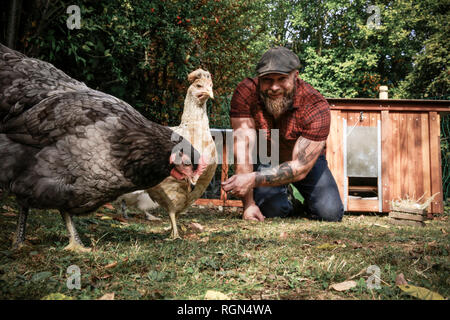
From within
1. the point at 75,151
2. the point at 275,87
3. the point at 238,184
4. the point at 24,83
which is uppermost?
the point at 275,87

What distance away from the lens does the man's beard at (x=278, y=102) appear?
3.71 m

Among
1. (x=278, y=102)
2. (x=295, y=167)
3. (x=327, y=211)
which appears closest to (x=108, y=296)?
(x=295, y=167)

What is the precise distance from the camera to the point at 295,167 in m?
3.55

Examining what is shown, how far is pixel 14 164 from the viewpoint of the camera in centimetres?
205

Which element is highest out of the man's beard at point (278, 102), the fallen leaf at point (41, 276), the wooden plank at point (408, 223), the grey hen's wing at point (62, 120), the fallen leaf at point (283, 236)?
the man's beard at point (278, 102)

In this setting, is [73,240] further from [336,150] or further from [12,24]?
[336,150]

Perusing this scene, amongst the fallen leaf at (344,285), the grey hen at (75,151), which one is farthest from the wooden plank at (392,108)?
the fallen leaf at (344,285)

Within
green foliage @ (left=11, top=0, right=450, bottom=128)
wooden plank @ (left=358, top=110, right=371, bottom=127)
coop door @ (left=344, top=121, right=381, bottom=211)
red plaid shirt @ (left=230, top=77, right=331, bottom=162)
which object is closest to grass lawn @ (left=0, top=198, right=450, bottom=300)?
red plaid shirt @ (left=230, top=77, right=331, bottom=162)

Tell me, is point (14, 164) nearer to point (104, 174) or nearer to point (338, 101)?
point (104, 174)

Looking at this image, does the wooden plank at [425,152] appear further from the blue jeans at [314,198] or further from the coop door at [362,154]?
the blue jeans at [314,198]

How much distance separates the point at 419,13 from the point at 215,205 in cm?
1209

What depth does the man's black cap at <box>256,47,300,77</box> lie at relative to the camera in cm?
348

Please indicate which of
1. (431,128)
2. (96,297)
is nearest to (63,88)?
(96,297)

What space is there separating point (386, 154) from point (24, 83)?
17.2 feet
